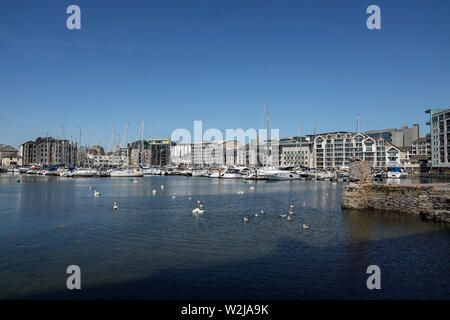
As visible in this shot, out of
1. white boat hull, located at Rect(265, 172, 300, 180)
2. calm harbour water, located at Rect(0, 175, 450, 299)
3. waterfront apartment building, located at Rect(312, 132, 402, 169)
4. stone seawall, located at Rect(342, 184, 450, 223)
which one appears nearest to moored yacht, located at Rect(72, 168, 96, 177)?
white boat hull, located at Rect(265, 172, 300, 180)

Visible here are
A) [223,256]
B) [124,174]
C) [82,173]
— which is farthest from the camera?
[82,173]

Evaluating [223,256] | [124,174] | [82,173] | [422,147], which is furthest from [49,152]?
[223,256]

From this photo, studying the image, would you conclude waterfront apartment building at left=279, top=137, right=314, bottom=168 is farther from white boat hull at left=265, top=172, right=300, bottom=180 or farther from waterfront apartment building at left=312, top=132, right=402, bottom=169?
white boat hull at left=265, top=172, right=300, bottom=180

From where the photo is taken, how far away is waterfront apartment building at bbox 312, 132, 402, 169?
14612 cm

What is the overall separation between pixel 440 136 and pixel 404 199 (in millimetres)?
111065

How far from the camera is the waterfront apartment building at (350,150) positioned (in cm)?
14612

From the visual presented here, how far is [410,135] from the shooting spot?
18062 centimetres

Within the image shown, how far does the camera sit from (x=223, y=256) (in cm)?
1677

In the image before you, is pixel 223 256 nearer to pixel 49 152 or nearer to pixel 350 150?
pixel 350 150

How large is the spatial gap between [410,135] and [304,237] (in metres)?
189

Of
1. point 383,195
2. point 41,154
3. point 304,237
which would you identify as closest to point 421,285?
point 304,237

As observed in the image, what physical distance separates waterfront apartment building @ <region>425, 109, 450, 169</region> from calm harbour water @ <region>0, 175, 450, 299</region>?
10826cm

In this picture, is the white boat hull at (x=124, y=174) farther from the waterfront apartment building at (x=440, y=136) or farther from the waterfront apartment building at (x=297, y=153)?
the waterfront apartment building at (x=440, y=136)
